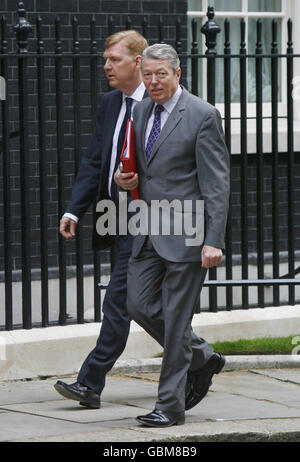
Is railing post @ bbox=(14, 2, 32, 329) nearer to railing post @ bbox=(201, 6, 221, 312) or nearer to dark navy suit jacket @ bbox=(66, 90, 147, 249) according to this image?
dark navy suit jacket @ bbox=(66, 90, 147, 249)

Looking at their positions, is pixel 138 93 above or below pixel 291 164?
above

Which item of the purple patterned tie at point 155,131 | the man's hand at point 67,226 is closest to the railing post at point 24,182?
the man's hand at point 67,226

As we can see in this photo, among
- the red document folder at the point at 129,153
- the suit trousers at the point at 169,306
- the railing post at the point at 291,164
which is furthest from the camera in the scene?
the railing post at the point at 291,164

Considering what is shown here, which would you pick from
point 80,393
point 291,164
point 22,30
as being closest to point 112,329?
point 80,393

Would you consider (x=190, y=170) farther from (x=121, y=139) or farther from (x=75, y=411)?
(x=75, y=411)

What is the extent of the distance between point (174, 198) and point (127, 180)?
11.1 inches

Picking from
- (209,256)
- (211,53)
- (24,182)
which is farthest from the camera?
(211,53)

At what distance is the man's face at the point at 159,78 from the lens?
257 inches

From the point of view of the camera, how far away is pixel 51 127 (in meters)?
9.89

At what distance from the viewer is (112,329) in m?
7.12

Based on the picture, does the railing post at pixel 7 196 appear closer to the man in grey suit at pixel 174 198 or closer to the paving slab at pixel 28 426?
the paving slab at pixel 28 426

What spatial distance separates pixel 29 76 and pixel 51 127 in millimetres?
427

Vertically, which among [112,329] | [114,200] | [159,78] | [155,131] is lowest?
[112,329]

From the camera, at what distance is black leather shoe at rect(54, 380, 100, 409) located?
277 inches
